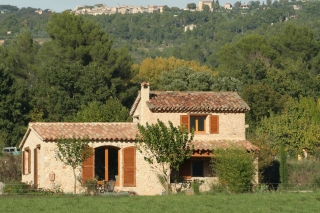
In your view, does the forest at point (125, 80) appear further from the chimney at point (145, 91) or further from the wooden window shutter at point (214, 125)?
the chimney at point (145, 91)

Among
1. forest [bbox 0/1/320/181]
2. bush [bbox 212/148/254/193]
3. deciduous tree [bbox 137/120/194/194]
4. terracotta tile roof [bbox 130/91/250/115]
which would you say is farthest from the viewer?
forest [bbox 0/1/320/181]

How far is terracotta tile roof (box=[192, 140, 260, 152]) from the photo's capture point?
39.7 m

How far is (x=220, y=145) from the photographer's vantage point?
40.0m

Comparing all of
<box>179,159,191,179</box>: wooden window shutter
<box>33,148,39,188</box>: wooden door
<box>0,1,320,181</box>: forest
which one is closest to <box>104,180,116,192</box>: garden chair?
<box>33,148,39,188</box>: wooden door

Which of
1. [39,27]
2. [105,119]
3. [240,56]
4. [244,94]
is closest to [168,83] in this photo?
[244,94]

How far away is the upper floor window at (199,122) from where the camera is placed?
135ft

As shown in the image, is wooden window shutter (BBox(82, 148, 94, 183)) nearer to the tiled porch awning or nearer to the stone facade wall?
the stone facade wall

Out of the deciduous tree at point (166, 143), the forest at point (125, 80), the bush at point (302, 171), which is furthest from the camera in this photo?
the forest at point (125, 80)

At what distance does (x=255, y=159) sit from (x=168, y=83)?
1221 inches

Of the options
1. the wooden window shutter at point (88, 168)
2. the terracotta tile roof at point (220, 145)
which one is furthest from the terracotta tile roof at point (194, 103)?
the wooden window shutter at point (88, 168)

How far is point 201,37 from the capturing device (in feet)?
593

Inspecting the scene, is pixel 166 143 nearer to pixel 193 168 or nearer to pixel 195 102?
pixel 193 168

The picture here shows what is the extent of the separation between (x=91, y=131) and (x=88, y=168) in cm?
171

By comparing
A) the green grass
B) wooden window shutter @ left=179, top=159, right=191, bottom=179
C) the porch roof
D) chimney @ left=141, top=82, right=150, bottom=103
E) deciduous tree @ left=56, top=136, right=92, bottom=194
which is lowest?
the green grass
